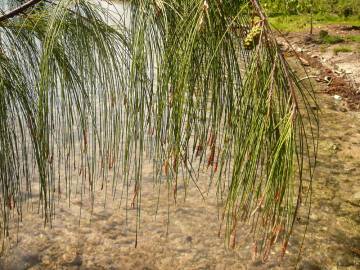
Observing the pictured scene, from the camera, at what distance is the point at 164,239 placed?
3510 millimetres

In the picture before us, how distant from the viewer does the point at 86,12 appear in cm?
130

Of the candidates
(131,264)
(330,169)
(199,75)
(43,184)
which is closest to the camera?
(199,75)

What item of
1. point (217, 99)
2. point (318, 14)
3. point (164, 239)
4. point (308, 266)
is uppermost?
point (318, 14)

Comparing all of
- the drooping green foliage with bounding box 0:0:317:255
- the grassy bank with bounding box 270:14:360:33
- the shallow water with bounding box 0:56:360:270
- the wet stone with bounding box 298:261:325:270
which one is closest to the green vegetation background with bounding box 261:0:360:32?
the grassy bank with bounding box 270:14:360:33

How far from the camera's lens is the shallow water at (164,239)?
324 centimetres

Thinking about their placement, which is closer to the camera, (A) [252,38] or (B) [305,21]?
(A) [252,38]

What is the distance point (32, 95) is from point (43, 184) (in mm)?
321

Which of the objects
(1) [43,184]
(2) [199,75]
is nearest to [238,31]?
(2) [199,75]

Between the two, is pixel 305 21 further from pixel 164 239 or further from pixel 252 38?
pixel 252 38

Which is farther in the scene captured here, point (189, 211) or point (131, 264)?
point (189, 211)

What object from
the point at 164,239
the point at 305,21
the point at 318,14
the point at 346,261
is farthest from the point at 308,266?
the point at 318,14

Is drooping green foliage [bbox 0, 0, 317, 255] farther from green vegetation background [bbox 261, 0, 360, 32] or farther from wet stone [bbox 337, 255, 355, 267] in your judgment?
green vegetation background [bbox 261, 0, 360, 32]

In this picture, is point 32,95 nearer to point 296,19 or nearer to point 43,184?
point 43,184

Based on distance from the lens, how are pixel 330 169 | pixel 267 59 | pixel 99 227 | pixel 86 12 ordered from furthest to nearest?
1. pixel 330 169
2. pixel 99 227
3. pixel 86 12
4. pixel 267 59
